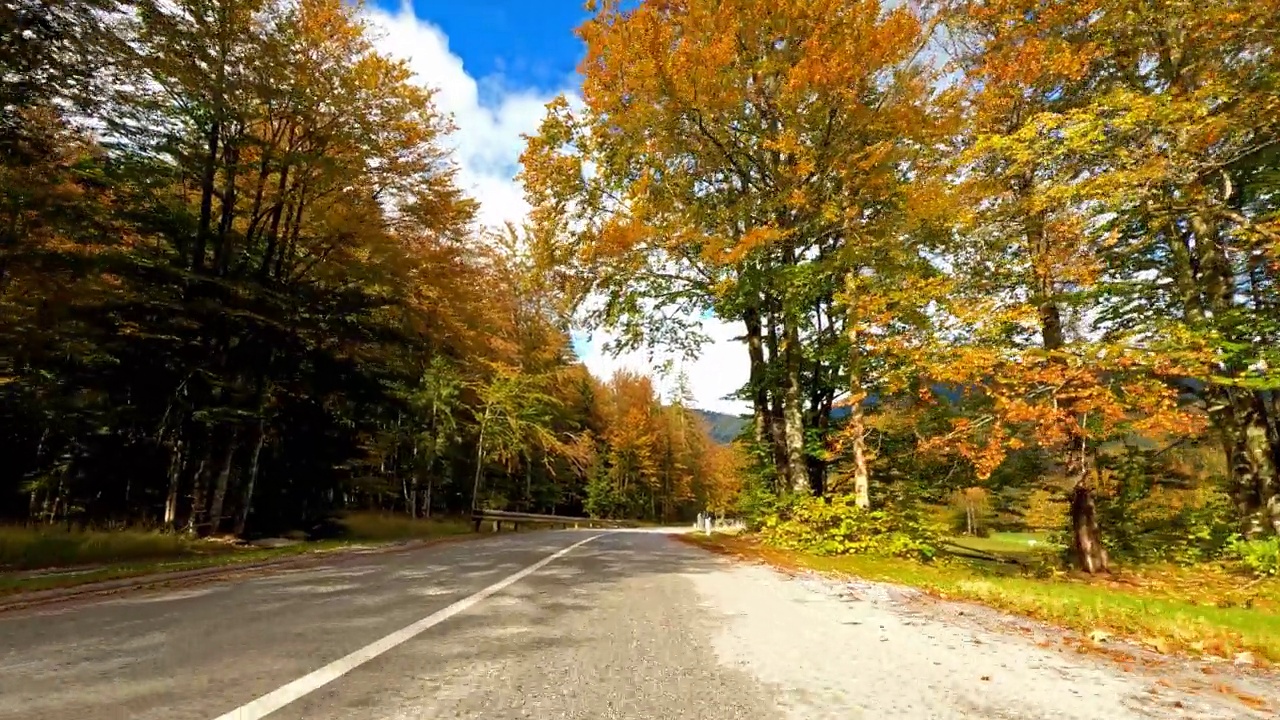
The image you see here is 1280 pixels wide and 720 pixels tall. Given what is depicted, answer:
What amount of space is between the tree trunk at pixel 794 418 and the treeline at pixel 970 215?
68 millimetres

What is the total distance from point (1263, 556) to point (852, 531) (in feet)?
21.5

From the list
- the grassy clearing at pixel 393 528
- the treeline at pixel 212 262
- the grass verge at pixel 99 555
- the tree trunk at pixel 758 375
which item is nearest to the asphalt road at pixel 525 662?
the grass verge at pixel 99 555

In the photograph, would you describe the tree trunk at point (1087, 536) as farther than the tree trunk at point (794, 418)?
No

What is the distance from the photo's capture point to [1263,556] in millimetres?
10734

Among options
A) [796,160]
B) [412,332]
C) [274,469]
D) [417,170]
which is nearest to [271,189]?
[417,170]

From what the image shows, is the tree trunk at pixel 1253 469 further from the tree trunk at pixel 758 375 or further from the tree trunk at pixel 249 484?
the tree trunk at pixel 249 484

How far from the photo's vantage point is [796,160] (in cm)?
1476

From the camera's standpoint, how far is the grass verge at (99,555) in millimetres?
7827

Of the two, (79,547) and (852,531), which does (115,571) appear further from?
(852,531)

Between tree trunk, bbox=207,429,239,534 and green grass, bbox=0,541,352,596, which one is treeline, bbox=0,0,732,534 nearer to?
tree trunk, bbox=207,429,239,534

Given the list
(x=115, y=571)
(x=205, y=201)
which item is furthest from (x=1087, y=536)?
(x=205, y=201)

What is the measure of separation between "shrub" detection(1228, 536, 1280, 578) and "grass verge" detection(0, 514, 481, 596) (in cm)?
1642

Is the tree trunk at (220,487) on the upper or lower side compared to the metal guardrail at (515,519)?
upper

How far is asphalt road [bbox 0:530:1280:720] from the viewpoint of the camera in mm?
3139
